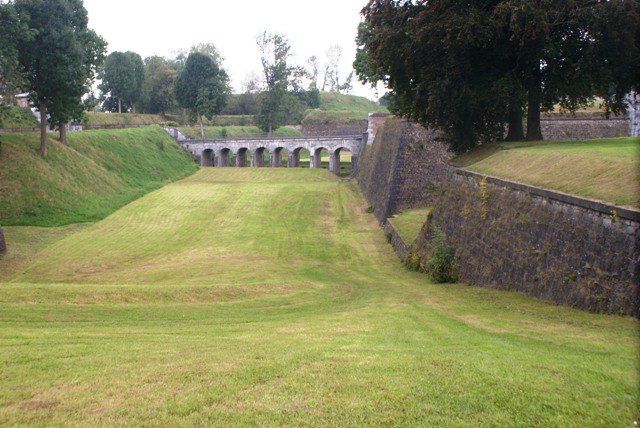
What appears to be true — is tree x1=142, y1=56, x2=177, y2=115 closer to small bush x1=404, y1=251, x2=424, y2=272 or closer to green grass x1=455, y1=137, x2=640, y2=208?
small bush x1=404, y1=251, x2=424, y2=272

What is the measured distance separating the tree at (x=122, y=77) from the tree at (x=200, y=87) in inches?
388

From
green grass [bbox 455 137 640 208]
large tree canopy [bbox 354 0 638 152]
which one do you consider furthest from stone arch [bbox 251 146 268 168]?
green grass [bbox 455 137 640 208]

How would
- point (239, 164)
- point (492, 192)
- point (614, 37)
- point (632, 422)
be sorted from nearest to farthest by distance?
1. point (632, 422)
2. point (492, 192)
3. point (614, 37)
4. point (239, 164)

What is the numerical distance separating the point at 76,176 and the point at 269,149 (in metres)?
27.9

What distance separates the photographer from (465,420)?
16.7 ft

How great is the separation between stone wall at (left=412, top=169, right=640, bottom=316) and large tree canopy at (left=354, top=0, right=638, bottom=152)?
9.96 feet

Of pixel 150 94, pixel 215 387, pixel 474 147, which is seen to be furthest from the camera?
pixel 150 94

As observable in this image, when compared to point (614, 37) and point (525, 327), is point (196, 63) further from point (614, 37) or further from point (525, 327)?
point (525, 327)

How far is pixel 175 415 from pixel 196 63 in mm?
69477

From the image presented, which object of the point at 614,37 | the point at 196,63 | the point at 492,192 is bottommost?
the point at 492,192

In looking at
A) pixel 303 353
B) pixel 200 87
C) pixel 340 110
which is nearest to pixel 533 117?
pixel 303 353

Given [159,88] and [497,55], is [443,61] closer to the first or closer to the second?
[497,55]

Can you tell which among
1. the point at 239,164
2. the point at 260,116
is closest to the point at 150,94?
the point at 260,116

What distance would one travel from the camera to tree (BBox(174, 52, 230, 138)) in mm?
70125
